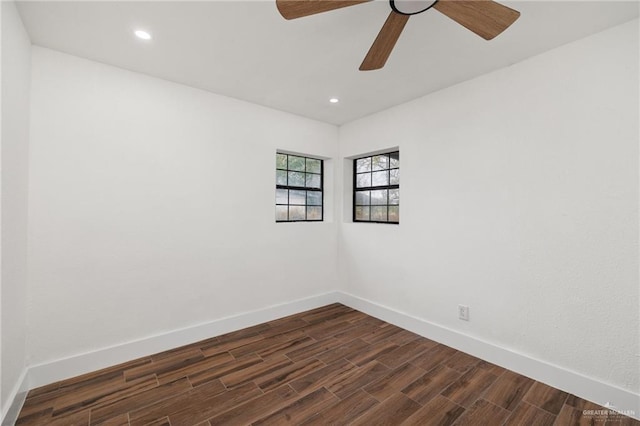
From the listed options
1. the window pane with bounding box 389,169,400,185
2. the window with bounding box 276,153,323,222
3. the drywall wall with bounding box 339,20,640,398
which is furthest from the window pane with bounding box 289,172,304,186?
the drywall wall with bounding box 339,20,640,398

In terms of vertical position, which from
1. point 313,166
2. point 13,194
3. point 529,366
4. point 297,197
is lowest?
point 529,366

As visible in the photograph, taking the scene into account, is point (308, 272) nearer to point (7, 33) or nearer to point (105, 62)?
point (105, 62)

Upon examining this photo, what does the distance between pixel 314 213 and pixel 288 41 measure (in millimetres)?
2339

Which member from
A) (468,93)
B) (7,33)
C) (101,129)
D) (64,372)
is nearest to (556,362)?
(468,93)

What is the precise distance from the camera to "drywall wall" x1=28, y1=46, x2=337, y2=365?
86.6 inches

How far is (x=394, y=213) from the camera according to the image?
356 centimetres

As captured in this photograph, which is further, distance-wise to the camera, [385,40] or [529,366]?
[529,366]

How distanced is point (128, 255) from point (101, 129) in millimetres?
1085

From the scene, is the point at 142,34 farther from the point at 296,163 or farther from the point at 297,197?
the point at 297,197

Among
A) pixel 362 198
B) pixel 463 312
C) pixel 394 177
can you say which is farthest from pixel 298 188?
pixel 463 312

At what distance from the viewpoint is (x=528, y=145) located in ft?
7.56

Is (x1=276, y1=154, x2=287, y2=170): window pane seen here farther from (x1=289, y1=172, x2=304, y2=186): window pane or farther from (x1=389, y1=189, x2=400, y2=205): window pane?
(x1=389, y1=189, x2=400, y2=205): window pane

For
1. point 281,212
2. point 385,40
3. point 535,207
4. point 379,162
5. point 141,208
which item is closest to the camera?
point 385,40

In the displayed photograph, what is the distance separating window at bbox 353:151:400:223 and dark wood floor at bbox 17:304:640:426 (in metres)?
1.56
